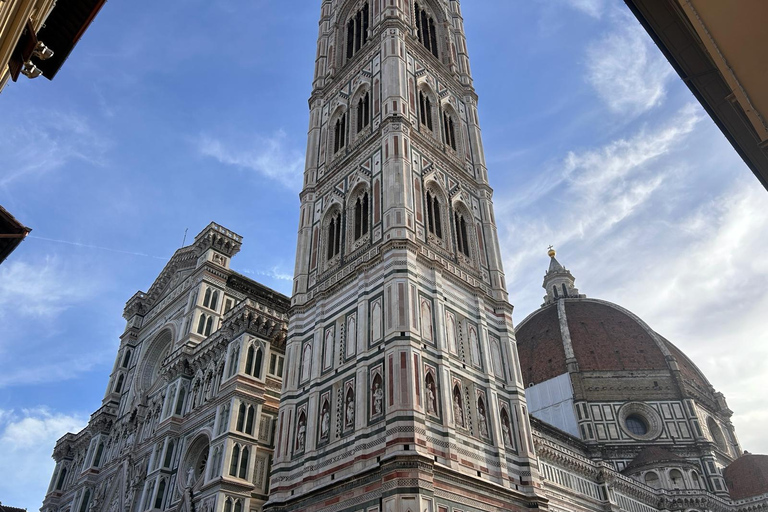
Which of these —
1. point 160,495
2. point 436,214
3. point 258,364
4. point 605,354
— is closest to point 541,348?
point 605,354

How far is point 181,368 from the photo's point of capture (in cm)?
2827

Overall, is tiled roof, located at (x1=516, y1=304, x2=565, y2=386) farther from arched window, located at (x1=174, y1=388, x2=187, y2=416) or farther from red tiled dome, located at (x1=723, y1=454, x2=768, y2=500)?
arched window, located at (x1=174, y1=388, x2=187, y2=416)

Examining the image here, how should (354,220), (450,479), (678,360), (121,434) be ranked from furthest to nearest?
(678,360) → (121,434) → (354,220) → (450,479)

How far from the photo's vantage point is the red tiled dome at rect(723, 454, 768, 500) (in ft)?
165

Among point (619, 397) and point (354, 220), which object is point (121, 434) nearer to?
point (354, 220)

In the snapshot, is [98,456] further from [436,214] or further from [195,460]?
[436,214]

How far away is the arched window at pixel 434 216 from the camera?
2341 cm

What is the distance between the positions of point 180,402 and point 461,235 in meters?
15.6

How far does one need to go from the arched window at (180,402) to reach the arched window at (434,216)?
14735 mm

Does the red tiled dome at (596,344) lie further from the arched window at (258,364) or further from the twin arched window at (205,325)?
the arched window at (258,364)

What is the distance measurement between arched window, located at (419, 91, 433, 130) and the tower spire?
58698 mm

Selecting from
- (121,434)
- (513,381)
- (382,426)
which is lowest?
(382,426)

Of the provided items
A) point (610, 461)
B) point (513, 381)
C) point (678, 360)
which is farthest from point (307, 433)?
point (678, 360)

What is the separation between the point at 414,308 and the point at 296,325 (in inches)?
239
